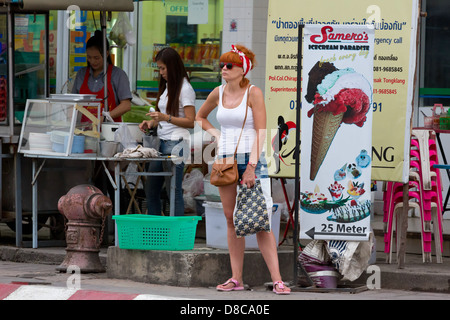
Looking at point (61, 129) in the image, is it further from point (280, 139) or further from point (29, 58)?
point (280, 139)

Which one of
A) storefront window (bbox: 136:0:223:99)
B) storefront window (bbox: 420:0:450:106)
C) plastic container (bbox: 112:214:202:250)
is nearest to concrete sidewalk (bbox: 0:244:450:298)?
plastic container (bbox: 112:214:202:250)

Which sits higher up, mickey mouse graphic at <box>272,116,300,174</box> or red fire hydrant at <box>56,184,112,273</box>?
mickey mouse graphic at <box>272,116,300,174</box>

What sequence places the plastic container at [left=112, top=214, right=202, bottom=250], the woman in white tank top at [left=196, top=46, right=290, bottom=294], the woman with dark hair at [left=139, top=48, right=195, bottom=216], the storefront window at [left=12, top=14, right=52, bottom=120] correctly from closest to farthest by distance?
the woman in white tank top at [left=196, top=46, right=290, bottom=294] → the plastic container at [left=112, top=214, right=202, bottom=250] → the woman with dark hair at [left=139, top=48, right=195, bottom=216] → the storefront window at [left=12, top=14, right=52, bottom=120]

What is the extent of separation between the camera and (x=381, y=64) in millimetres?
9156

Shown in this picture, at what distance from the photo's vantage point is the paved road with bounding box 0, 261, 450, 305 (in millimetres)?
8289

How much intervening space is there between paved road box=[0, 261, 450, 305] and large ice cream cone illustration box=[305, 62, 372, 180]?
3.50 ft

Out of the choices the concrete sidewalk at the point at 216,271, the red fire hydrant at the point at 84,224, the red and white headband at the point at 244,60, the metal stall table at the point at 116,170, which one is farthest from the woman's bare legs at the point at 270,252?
the red fire hydrant at the point at 84,224

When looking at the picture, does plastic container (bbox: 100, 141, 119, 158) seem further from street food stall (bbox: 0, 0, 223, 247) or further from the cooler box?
the cooler box

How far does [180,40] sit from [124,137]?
318cm

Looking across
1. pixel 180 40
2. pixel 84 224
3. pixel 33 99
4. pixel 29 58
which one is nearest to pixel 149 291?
pixel 84 224

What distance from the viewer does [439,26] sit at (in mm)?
12242

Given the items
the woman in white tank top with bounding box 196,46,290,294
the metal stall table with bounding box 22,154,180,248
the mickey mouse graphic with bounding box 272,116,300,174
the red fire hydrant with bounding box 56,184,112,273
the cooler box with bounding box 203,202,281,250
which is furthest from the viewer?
the metal stall table with bounding box 22,154,180,248

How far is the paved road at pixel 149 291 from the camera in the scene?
829 cm
